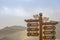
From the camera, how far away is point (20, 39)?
24.0m

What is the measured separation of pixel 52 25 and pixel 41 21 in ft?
2.40

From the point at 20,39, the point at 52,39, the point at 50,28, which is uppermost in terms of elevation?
the point at 50,28

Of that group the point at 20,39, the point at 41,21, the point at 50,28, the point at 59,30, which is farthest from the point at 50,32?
the point at 59,30

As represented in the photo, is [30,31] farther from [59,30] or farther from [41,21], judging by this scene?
[59,30]

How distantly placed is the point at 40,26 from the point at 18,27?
25127mm

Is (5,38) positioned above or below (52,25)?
below

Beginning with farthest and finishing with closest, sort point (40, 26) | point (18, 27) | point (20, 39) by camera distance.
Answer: point (18, 27) → point (20, 39) → point (40, 26)

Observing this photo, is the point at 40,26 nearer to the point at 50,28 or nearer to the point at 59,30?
the point at 50,28

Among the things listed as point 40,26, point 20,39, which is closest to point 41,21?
point 40,26

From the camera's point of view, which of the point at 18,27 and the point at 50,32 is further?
the point at 18,27

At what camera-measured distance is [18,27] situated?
3509cm

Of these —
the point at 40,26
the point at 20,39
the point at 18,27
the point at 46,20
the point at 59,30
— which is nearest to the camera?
the point at 40,26

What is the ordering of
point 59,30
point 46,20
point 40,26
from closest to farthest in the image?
point 40,26
point 46,20
point 59,30

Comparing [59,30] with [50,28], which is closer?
[50,28]
